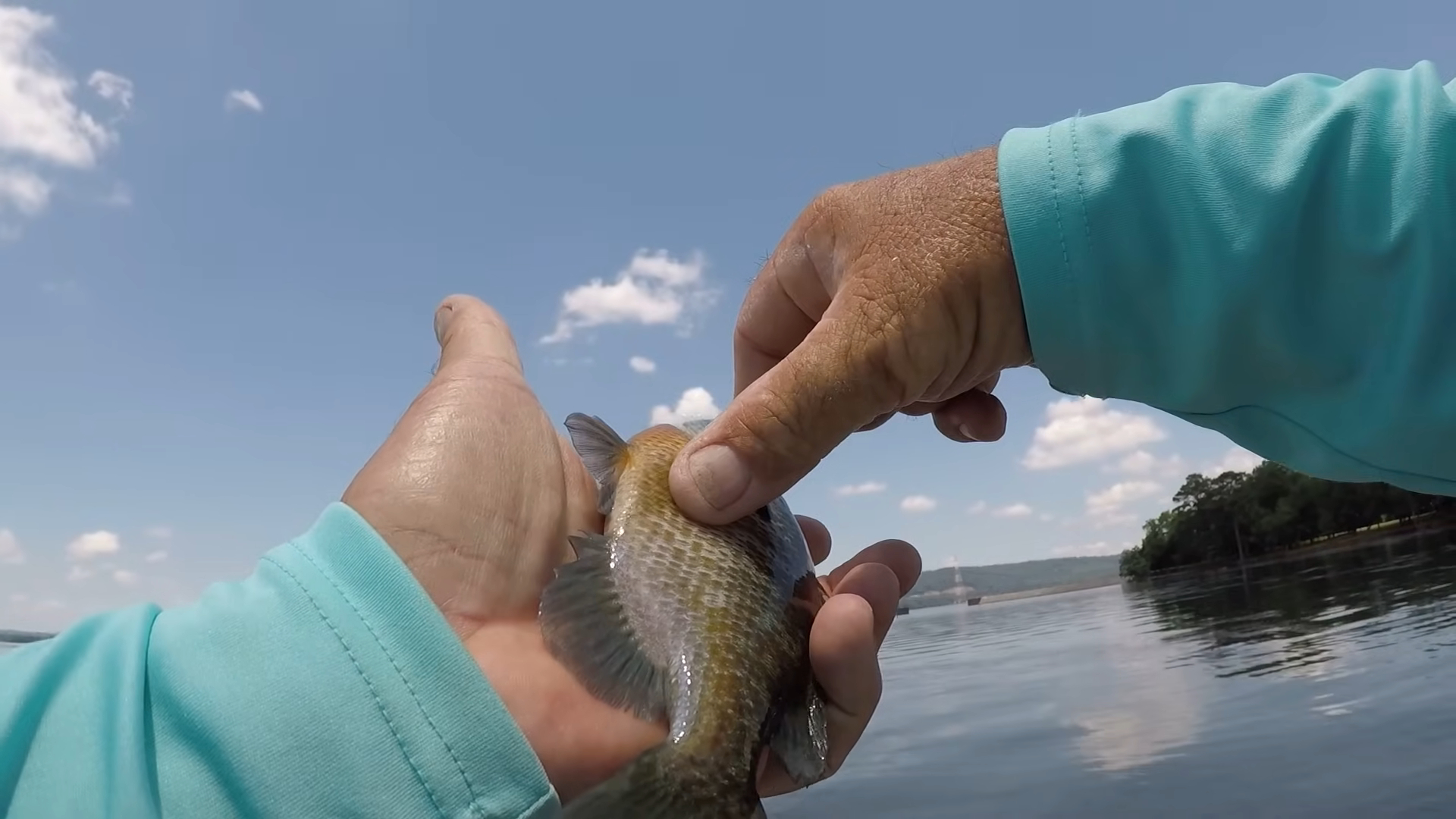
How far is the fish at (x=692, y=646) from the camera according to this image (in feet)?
8.89

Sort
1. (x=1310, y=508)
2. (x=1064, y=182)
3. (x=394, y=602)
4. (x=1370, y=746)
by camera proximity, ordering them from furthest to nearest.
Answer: (x=1310, y=508), (x=1370, y=746), (x=1064, y=182), (x=394, y=602)

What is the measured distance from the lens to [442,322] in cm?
440

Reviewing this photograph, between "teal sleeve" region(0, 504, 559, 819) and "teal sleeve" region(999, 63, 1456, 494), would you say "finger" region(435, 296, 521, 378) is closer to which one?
"teal sleeve" region(0, 504, 559, 819)

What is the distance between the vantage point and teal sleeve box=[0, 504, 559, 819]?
74.7 inches

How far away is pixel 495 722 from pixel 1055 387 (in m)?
2.09

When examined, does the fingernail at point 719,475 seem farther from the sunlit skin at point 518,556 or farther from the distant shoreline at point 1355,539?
the distant shoreline at point 1355,539

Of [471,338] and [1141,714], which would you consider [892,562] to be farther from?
[1141,714]

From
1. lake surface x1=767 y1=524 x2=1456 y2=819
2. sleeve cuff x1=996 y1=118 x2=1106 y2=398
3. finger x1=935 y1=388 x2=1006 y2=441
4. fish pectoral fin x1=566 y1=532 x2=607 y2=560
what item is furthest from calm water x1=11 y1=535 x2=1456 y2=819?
sleeve cuff x1=996 y1=118 x2=1106 y2=398

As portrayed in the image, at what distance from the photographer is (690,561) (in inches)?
130

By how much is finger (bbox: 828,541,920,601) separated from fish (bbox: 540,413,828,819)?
0.21m

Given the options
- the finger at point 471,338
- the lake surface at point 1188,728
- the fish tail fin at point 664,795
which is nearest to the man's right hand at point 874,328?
the fish tail fin at point 664,795

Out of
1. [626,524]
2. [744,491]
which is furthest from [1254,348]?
[626,524]

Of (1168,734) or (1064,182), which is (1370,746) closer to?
(1168,734)

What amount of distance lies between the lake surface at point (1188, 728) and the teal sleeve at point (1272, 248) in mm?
8459
